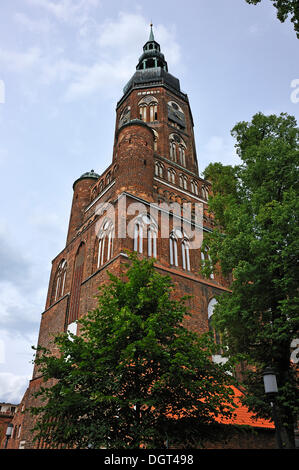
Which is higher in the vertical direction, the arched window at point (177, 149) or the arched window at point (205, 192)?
the arched window at point (177, 149)

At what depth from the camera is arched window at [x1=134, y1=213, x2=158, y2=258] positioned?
52.9ft

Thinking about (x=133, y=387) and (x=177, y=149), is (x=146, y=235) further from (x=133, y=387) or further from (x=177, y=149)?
(x=177, y=149)

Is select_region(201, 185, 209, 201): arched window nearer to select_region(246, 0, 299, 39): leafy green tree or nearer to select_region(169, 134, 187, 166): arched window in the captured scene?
select_region(169, 134, 187, 166): arched window

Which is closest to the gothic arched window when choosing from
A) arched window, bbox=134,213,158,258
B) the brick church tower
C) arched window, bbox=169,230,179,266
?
the brick church tower

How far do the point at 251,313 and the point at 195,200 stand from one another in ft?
40.6

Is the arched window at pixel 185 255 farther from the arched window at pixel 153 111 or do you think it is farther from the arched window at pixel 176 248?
the arched window at pixel 153 111

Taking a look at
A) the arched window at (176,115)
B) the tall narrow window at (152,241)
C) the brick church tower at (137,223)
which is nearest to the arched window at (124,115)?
the brick church tower at (137,223)

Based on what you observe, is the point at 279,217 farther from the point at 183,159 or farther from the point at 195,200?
the point at 183,159

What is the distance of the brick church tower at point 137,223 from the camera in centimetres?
1639

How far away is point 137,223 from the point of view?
54.6 ft

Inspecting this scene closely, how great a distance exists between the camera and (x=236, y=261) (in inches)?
396

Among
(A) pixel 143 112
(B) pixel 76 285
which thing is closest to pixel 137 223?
(B) pixel 76 285

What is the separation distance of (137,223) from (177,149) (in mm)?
9967

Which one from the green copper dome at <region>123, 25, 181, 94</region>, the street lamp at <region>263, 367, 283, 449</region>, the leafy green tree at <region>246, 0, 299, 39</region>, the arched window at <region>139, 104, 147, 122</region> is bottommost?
the street lamp at <region>263, 367, 283, 449</region>
